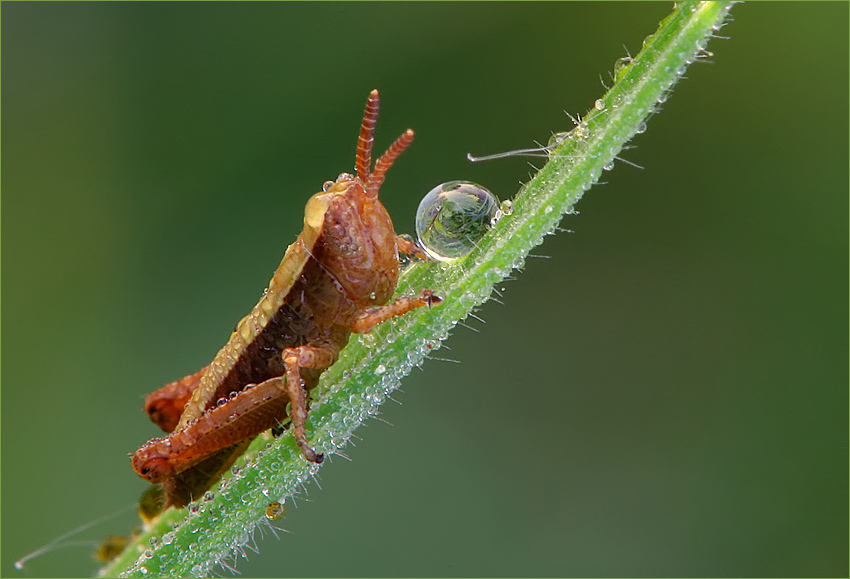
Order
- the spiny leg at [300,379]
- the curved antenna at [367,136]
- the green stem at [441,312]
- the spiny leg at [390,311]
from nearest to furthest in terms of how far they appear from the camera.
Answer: the green stem at [441,312], the spiny leg at [300,379], the spiny leg at [390,311], the curved antenna at [367,136]

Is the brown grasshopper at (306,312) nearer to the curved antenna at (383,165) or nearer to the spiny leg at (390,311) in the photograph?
the curved antenna at (383,165)

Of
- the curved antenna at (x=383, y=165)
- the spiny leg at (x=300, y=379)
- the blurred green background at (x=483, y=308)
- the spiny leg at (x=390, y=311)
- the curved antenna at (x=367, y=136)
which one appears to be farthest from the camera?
the blurred green background at (x=483, y=308)

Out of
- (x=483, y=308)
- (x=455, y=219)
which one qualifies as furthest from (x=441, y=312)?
(x=483, y=308)

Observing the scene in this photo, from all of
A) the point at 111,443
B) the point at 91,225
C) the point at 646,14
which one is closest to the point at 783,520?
the point at 646,14

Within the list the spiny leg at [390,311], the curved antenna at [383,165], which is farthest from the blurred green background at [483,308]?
the spiny leg at [390,311]

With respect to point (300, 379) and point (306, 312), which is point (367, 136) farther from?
point (300, 379)

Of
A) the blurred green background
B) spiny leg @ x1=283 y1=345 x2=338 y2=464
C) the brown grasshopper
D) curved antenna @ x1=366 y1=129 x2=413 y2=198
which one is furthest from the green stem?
the blurred green background

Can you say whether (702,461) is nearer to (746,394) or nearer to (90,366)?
(746,394)
